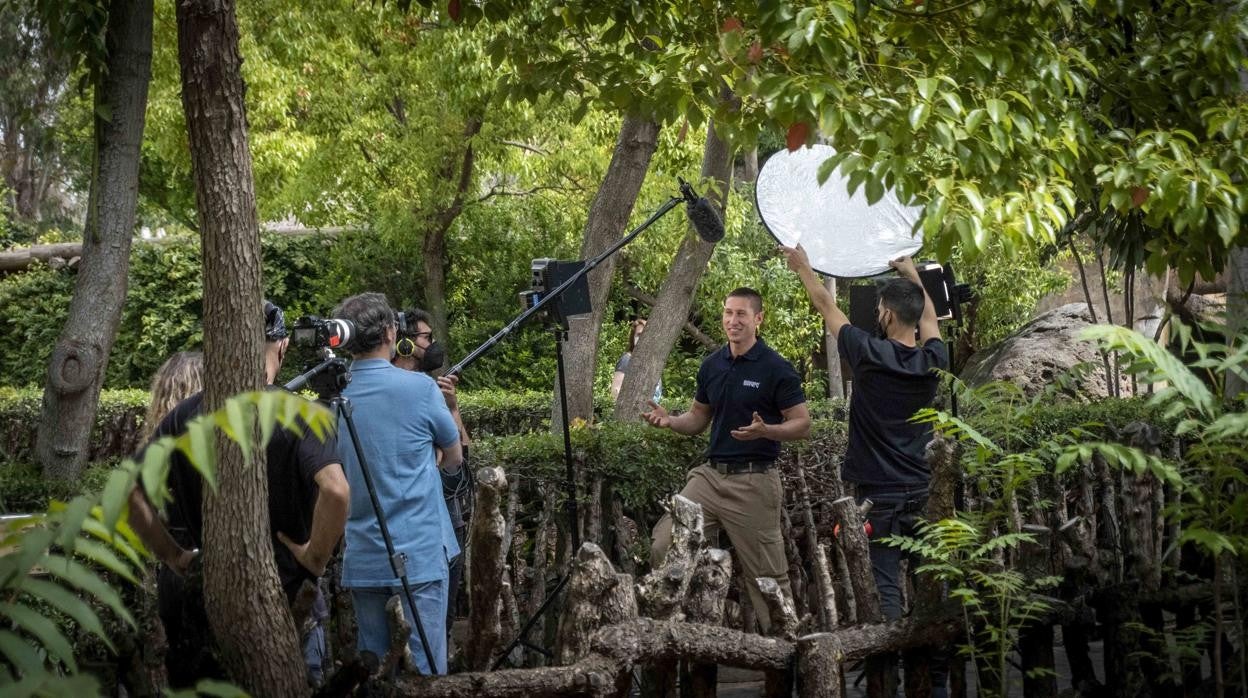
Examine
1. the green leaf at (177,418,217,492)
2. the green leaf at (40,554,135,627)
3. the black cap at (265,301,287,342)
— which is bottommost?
the green leaf at (40,554,135,627)

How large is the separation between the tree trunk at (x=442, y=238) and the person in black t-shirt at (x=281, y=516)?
8748 mm

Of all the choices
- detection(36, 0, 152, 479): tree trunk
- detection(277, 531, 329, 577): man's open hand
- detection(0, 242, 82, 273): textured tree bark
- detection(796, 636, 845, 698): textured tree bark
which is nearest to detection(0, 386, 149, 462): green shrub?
detection(0, 242, 82, 273): textured tree bark

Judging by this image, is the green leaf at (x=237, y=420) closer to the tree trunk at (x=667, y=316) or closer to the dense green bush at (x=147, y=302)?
the tree trunk at (x=667, y=316)

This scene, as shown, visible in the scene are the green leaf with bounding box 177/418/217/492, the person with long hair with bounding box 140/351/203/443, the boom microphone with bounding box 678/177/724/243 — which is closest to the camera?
the green leaf with bounding box 177/418/217/492

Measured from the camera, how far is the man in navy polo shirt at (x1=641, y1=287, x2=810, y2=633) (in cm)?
566

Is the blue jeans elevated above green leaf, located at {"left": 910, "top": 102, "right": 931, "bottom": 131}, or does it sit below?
below

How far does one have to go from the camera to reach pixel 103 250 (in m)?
5.43

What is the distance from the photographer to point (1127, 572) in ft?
Answer: 13.6

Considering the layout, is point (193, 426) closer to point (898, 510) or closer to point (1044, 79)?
point (1044, 79)

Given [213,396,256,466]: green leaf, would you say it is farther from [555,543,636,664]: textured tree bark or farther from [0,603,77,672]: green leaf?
[555,543,636,664]: textured tree bark

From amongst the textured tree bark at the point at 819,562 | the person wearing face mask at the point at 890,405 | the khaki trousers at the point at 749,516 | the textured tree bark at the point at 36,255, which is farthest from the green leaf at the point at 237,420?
the textured tree bark at the point at 36,255

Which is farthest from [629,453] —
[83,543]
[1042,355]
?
[1042,355]

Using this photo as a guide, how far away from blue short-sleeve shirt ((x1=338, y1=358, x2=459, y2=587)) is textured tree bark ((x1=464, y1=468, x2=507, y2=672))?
0.46 m

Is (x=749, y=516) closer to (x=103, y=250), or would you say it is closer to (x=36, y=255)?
(x=103, y=250)
